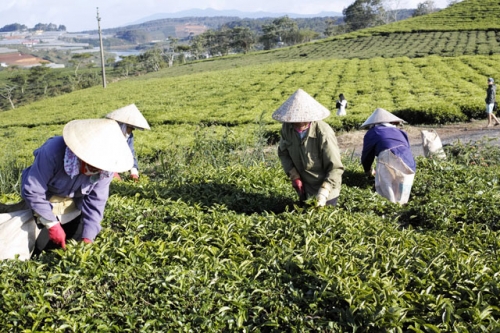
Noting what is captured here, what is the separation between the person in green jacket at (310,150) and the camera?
4.53 metres

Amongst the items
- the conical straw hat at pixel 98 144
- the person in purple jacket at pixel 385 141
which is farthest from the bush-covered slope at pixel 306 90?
the conical straw hat at pixel 98 144

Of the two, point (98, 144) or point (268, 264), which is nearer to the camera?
point (268, 264)

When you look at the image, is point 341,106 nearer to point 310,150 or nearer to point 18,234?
point 310,150

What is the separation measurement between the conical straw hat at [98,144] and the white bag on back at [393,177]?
10.0ft

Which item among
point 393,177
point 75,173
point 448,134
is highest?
point 75,173

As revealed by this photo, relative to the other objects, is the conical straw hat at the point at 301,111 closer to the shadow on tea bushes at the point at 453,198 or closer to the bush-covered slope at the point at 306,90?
the shadow on tea bushes at the point at 453,198

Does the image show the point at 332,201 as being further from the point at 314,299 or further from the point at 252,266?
the point at 314,299

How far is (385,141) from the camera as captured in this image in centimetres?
557

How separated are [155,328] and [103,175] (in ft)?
4.83

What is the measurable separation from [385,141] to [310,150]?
1.39 meters

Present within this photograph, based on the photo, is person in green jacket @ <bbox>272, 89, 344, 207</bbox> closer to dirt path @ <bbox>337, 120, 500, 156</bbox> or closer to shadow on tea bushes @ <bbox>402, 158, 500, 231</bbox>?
shadow on tea bushes @ <bbox>402, 158, 500, 231</bbox>

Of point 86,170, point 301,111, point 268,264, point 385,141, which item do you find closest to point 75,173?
point 86,170

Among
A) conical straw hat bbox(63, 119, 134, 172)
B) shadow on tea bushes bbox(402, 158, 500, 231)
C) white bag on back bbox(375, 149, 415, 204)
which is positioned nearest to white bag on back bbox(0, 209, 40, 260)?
conical straw hat bbox(63, 119, 134, 172)

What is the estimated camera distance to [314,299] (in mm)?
2768
